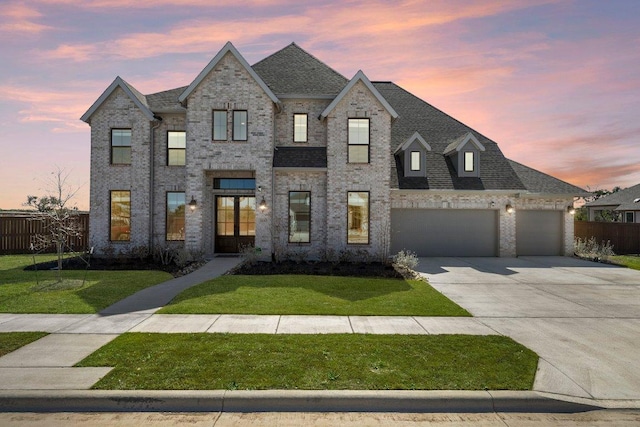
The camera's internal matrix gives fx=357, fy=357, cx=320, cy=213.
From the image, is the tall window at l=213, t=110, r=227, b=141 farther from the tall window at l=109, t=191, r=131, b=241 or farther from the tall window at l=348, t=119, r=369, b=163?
the tall window at l=348, t=119, r=369, b=163

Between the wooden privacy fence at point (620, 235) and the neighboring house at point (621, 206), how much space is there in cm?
1351

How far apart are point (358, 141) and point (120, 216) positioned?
1208 cm

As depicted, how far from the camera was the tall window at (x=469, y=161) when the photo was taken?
1927 cm

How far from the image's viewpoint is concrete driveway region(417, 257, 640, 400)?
17.4 feet

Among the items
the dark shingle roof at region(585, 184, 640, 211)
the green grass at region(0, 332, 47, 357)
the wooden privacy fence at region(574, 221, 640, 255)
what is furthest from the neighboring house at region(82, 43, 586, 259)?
the dark shingle roof at region(585, 184, 640, 211)

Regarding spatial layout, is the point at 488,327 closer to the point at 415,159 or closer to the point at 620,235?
the point at 415,159

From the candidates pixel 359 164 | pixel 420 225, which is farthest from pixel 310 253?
pixel 420 225

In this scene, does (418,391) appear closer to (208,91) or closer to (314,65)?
(208,91)

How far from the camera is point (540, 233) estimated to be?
781 inches

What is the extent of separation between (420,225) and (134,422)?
54.6 feet

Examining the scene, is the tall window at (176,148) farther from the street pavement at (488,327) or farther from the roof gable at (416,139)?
the roof gable at (416,139)

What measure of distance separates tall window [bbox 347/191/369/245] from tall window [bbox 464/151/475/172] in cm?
638

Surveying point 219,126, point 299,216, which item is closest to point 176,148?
point 219,126

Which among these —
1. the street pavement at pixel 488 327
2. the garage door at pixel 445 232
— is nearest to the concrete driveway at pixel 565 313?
the street pavement at pixel 488 327
